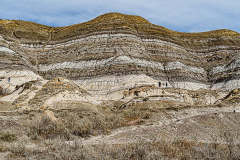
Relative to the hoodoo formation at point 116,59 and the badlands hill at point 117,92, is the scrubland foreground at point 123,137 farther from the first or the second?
the hoodoo formation at point 116,59

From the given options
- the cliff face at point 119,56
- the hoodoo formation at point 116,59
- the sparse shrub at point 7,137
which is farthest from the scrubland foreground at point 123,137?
the cliff face at point 119,56

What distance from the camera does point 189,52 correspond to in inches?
2194

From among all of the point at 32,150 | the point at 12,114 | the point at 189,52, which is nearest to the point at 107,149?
the point at 32,150

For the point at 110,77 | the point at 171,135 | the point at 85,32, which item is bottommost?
the point at 171,135

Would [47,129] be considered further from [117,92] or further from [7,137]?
[117,92]

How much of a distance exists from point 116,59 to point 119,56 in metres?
0.95

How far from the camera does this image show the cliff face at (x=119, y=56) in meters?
40.5

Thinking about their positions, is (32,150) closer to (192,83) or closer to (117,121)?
(117,121)

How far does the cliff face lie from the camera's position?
4047 cm

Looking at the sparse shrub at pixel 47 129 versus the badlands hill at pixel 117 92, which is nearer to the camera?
the badlands hill at pixel 117 92

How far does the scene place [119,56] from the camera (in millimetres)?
42344

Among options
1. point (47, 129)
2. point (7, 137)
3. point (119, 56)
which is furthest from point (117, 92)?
point (7, 137)

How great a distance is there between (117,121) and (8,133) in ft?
22.6

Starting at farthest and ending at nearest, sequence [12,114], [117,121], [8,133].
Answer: [12,114]
[117,121]
[8,133]
